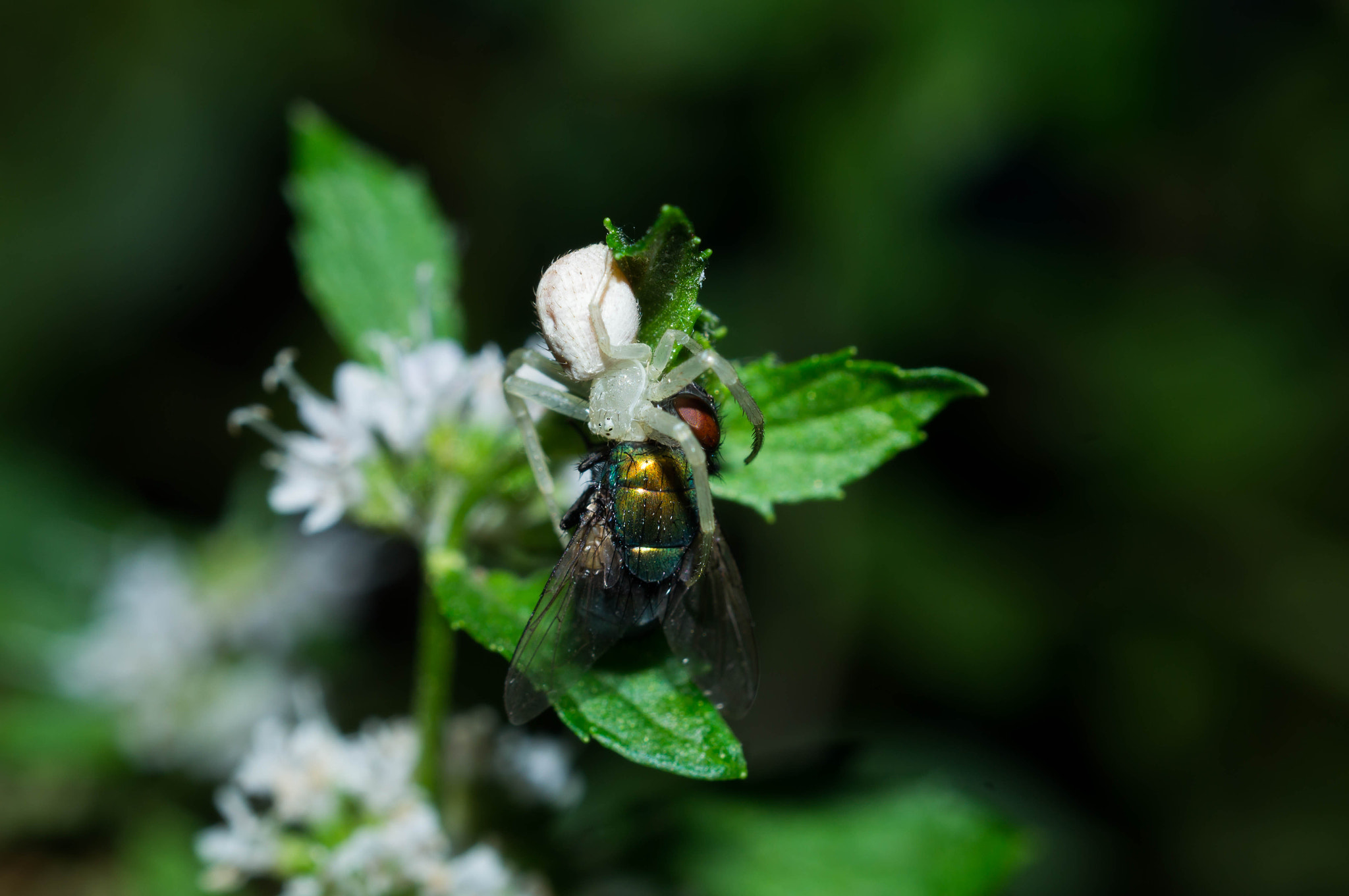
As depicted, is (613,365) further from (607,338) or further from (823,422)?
(823,422)

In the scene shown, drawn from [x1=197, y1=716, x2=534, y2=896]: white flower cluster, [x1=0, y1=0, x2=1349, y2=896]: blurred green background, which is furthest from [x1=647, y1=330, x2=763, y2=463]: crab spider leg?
[x1=0, y1=0, x2=1349, y2=896]: blurred green background

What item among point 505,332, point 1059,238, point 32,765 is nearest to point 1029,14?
point 1059,238

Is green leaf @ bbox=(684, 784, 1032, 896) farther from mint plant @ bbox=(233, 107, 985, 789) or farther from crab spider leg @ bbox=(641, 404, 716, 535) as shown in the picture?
crab spider leg @ bbox=(641, 404, 716, 535)

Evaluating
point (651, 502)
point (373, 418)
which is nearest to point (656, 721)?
point (651, 502)

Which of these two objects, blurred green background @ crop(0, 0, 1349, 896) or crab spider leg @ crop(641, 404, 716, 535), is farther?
blurred green background @ crop(0, 0, 1349, 896)

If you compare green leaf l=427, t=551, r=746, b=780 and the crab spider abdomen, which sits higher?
the crab spider abdomen

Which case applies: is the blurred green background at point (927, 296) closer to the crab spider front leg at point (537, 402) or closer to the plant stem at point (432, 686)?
the plant stem at point (432, 686)
